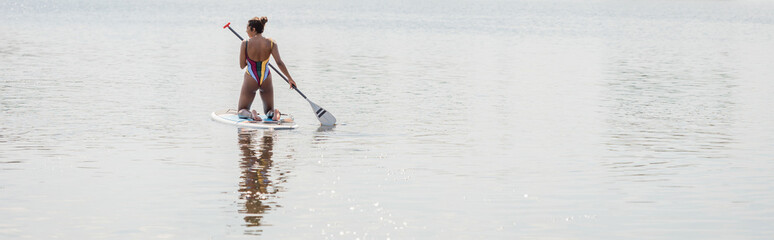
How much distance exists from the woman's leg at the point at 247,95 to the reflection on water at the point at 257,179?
0.91 metres

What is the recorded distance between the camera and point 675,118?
16750mm

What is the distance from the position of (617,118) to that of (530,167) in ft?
17.2

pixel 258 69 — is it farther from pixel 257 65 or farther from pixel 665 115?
pixel 665 115

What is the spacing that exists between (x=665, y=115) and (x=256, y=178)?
844cm

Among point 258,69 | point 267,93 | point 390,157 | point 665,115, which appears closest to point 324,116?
point 267,93

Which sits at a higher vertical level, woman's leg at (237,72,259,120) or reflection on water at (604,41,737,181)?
woman's leg at (237,72,259,120)

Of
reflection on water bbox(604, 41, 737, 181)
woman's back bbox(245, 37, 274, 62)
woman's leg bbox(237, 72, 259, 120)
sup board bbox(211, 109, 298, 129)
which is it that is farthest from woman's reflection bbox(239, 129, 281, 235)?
reflection on water bbox(604, 41, 737, 181)

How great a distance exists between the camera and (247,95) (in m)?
15.0

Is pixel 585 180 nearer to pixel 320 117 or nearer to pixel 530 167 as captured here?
pixel 530 167

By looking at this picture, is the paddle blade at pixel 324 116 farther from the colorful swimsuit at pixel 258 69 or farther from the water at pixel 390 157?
the colorful swimsuit at pixel 258 69

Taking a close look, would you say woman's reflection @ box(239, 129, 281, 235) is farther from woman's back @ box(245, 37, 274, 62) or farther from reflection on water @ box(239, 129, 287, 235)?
woman's back @ box(245, 37, 274, 62)

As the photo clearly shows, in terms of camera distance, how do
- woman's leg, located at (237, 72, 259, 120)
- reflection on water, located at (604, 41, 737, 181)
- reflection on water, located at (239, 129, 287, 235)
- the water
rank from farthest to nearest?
woman's leg, located at (237, 72, 259, 120) < reflection on water, located at (604, 41, 737, 181) < reflection on water, located at (239, 129, 287, 235) < the water

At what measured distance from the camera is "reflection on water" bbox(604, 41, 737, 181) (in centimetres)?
1249

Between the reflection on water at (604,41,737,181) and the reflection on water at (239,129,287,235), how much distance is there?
11.4 ft
